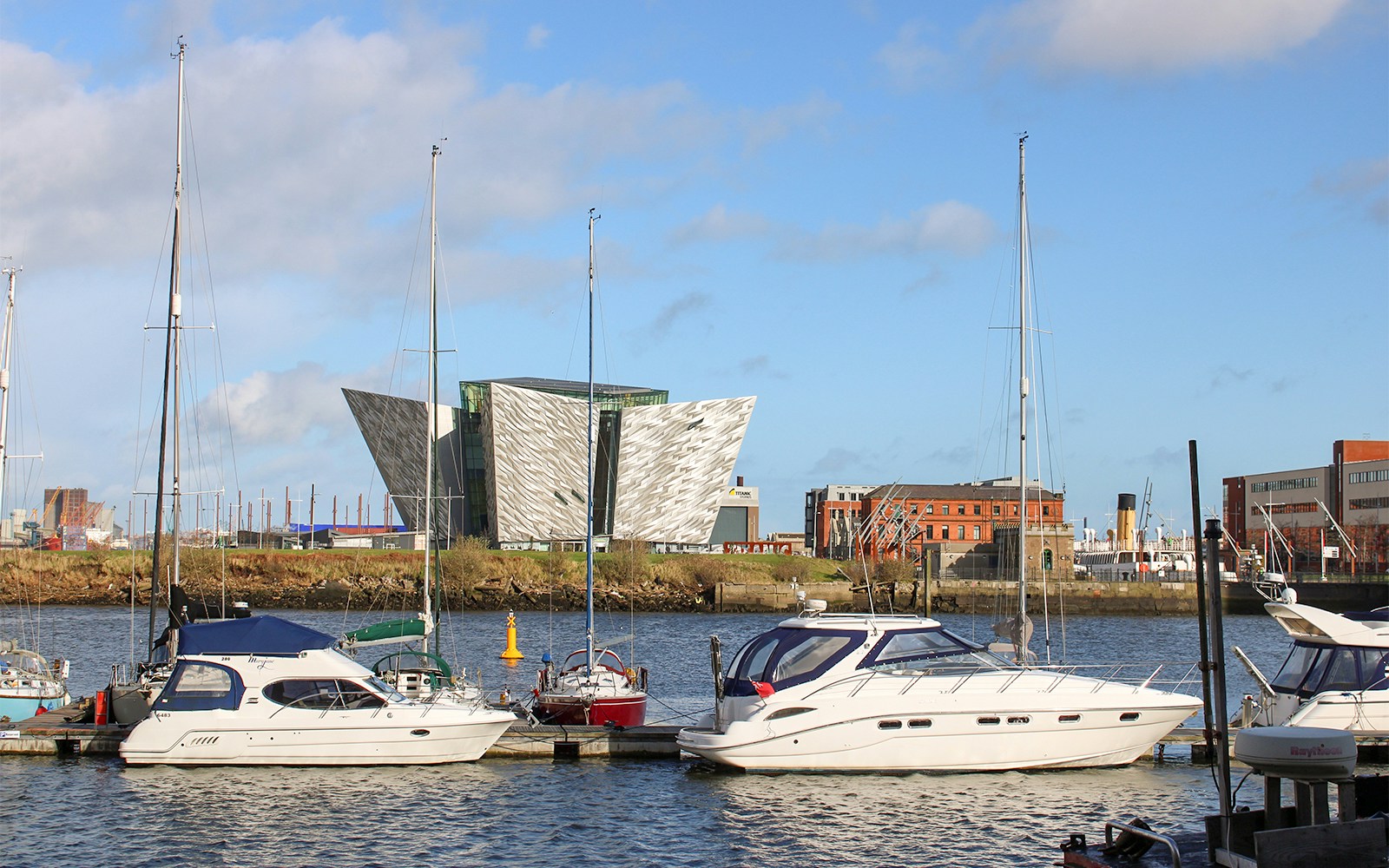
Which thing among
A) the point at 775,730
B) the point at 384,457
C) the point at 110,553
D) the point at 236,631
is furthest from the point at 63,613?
the point at 775,730

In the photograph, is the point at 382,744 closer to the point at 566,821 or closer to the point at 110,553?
the point at 566,821

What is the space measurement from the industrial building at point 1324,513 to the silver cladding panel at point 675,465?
39729mm

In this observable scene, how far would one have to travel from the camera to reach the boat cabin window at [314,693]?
72.5 ft

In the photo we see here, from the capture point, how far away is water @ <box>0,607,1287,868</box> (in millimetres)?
17578

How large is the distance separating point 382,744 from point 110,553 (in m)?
76.8

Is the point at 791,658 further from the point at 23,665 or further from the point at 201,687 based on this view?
the point at 23,665

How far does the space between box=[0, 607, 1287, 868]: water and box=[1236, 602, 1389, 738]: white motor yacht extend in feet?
5.10

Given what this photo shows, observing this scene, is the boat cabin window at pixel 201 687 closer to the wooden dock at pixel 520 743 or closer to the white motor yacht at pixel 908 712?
the wooden dock at pixel 520 743

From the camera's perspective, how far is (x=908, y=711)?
21.3 meters

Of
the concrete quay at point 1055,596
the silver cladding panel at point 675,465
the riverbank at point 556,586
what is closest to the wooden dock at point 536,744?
the riverbank at point 556,586

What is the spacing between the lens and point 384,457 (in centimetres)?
10969

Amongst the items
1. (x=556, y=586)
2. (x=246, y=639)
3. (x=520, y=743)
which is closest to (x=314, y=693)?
(x=246, y=639)

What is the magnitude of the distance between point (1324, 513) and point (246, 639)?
11601 centimetres

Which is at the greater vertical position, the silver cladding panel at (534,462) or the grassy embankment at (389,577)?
the silver cladding panel at (534,462)
